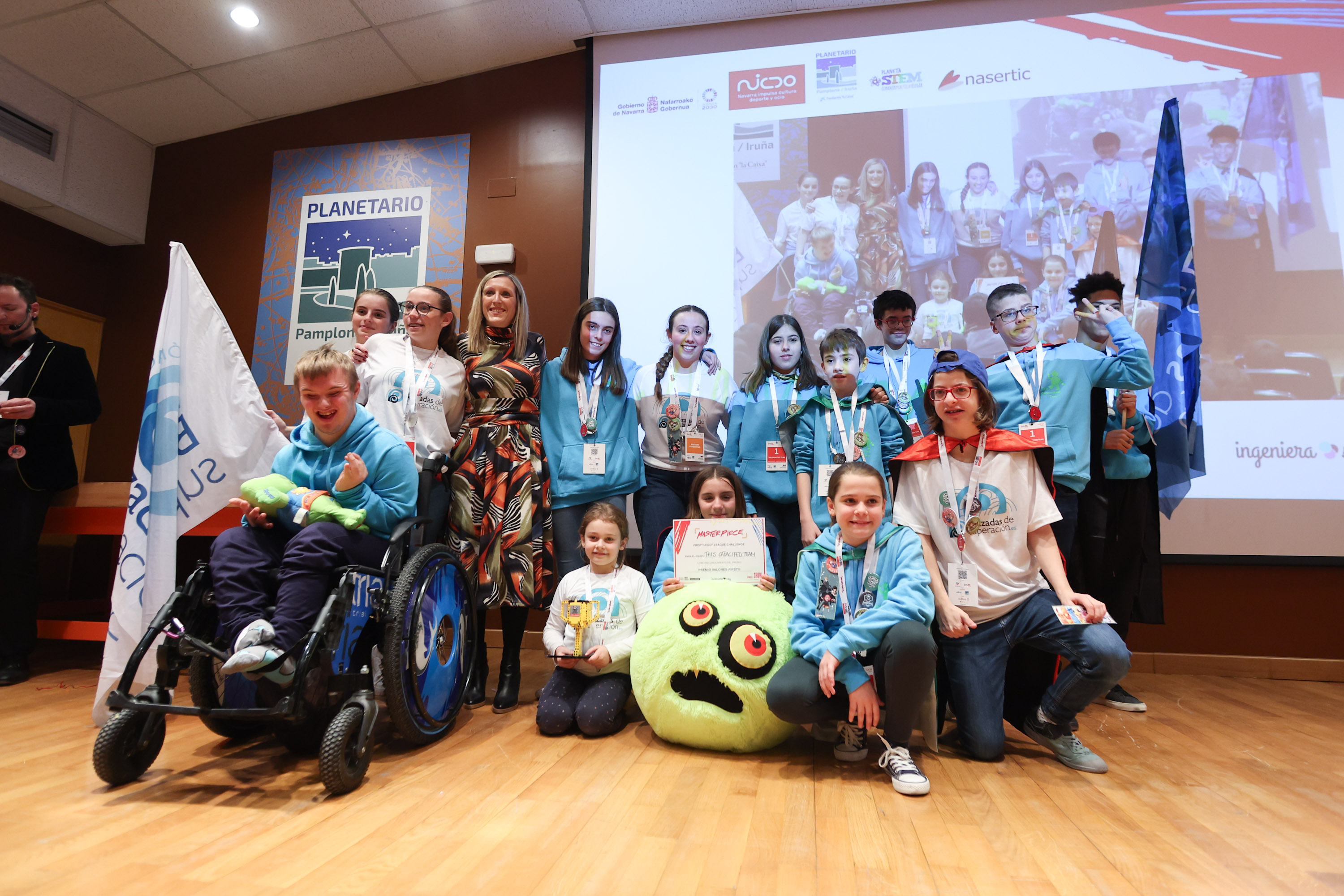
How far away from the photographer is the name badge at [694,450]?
282 centimetres

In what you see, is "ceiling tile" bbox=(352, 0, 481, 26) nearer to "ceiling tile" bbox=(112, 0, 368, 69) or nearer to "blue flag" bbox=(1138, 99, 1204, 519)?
"ceiling tile" bbox=(112, 0, 368, 69)

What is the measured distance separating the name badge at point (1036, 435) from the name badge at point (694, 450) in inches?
47.5

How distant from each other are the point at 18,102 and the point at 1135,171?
261 inches

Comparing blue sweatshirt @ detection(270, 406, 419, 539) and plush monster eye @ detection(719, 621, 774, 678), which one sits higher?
blue sweatshirt @ detection(270, 406, 419, 539)

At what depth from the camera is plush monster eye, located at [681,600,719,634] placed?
6.79ft

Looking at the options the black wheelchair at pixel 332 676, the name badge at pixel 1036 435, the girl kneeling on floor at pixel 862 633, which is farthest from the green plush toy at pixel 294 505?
the name badge at pixel 1036 435

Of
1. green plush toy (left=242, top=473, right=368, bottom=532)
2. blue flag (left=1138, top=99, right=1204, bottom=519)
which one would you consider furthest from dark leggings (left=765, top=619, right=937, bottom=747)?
blue flag (left=1138, top=99, right=1204, bottom=519)

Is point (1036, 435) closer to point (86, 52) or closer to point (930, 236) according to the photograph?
point (930, 236)

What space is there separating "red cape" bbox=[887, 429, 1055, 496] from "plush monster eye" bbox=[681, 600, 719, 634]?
794 mm

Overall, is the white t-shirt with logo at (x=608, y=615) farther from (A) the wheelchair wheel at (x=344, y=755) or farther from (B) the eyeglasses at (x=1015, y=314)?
(B) the eyeglasses at (x=1015, y=314)

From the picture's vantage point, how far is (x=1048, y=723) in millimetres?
2070

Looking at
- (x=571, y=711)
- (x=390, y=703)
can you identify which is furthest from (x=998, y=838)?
(x=390, y=703)

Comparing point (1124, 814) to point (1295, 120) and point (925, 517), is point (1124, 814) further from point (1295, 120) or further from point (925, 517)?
point (1295, 120)

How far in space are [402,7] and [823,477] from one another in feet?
12.3
